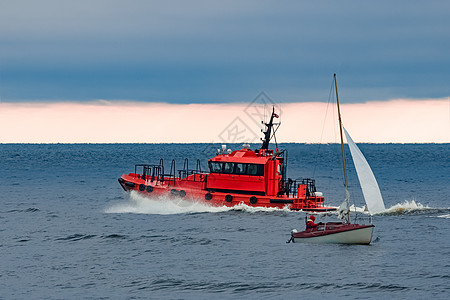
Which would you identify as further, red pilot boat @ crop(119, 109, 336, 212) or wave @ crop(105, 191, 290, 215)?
wave @ crop(105, 191, 290, 215)

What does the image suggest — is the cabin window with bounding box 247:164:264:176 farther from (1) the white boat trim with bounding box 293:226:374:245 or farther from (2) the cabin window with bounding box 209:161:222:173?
(1) the white boat trim with bounding box 293:226:374:245

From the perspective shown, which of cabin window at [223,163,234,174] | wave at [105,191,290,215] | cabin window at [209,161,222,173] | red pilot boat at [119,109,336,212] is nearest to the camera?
red pilot boat at [119,109,336,212]

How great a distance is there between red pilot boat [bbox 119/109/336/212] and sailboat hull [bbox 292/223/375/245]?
1017cm

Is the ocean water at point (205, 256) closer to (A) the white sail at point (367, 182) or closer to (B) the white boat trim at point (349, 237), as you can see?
(B) the white boat trim at point (349, 237)

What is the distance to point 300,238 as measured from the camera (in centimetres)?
3459

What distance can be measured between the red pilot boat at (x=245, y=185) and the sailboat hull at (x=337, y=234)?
400 inches

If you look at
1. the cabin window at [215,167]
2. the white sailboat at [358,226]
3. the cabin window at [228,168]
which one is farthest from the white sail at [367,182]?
the cabin window at [215,167]

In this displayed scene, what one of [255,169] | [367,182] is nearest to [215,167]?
[255,169]

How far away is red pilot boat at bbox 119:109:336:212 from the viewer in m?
45.3

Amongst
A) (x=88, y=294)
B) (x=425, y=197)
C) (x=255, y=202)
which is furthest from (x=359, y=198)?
(x=88, y=294)

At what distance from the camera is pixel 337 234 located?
33594 mm

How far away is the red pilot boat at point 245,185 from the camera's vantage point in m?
45.3

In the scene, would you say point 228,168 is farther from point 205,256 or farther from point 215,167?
point 205,256

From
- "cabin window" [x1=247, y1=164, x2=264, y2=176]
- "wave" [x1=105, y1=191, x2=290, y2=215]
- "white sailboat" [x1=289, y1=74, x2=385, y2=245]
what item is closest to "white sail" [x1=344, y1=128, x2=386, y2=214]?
"white sailboat" [x1=289, y1=74, x2=385, y2=245]
